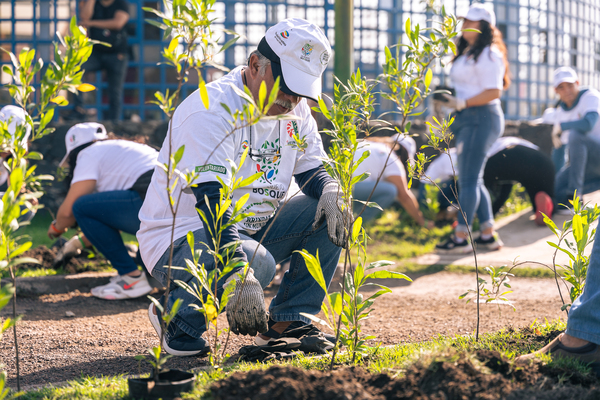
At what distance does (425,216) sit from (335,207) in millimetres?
4085

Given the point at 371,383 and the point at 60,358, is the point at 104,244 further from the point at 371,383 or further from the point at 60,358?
the point at 371,383


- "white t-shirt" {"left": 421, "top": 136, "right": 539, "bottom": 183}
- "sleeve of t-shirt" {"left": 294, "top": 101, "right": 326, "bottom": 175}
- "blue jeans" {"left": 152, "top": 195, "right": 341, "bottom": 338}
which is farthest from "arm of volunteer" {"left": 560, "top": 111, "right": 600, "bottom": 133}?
"blue jeans" {"left": 152, "top": 195, "right": 341, "bottom": 338}

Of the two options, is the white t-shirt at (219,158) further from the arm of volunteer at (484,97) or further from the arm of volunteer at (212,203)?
the arm of volunteer at (484,97)

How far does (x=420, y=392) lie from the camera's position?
149 cm

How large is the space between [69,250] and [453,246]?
130 inches

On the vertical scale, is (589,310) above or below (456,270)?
above

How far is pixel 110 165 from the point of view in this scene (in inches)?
148

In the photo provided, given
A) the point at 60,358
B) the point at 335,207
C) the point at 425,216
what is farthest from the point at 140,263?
the point at 425,216

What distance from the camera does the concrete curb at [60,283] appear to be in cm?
383

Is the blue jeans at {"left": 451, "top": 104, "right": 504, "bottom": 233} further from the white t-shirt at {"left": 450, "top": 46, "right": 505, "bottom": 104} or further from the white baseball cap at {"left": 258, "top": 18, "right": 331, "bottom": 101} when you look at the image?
the white baseball cap at {"left": 258, "top": 18, "right": 331, "bottom": 101}

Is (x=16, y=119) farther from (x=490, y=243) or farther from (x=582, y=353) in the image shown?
(x=490, y=243)

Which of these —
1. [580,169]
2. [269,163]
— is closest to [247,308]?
[269,163]

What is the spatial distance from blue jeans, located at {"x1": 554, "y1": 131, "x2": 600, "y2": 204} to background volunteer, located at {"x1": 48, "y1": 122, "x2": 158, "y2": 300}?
4.48 m

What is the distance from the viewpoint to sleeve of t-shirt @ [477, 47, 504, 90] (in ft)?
15.2
